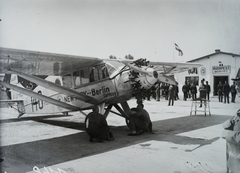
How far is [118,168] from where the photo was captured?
465cm

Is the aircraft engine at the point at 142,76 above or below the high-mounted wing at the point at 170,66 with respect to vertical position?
below

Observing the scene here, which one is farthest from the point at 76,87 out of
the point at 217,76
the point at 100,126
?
the point at 217,76

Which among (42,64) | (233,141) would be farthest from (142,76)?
(233,141)

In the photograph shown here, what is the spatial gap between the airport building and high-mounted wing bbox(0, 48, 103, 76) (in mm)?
17801

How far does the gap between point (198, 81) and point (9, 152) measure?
23.5m

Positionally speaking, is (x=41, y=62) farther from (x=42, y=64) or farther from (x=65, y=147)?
(x=65, y=147)

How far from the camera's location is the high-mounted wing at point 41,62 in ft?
21.7

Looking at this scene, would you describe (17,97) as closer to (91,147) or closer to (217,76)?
(91,147)

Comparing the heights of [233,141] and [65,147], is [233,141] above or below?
above

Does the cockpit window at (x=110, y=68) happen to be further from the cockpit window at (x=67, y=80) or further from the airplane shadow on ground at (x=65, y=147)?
the airplane shadow on ground at (x=65, y=147)

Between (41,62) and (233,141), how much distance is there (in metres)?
6.35

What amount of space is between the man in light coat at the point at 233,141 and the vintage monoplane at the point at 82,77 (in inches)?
144

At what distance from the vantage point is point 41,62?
7.73 m

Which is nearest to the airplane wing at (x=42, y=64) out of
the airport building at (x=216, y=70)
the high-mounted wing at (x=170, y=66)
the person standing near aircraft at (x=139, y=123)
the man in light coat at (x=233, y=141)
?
the person standing near aircraft at (x=139, y=123)
